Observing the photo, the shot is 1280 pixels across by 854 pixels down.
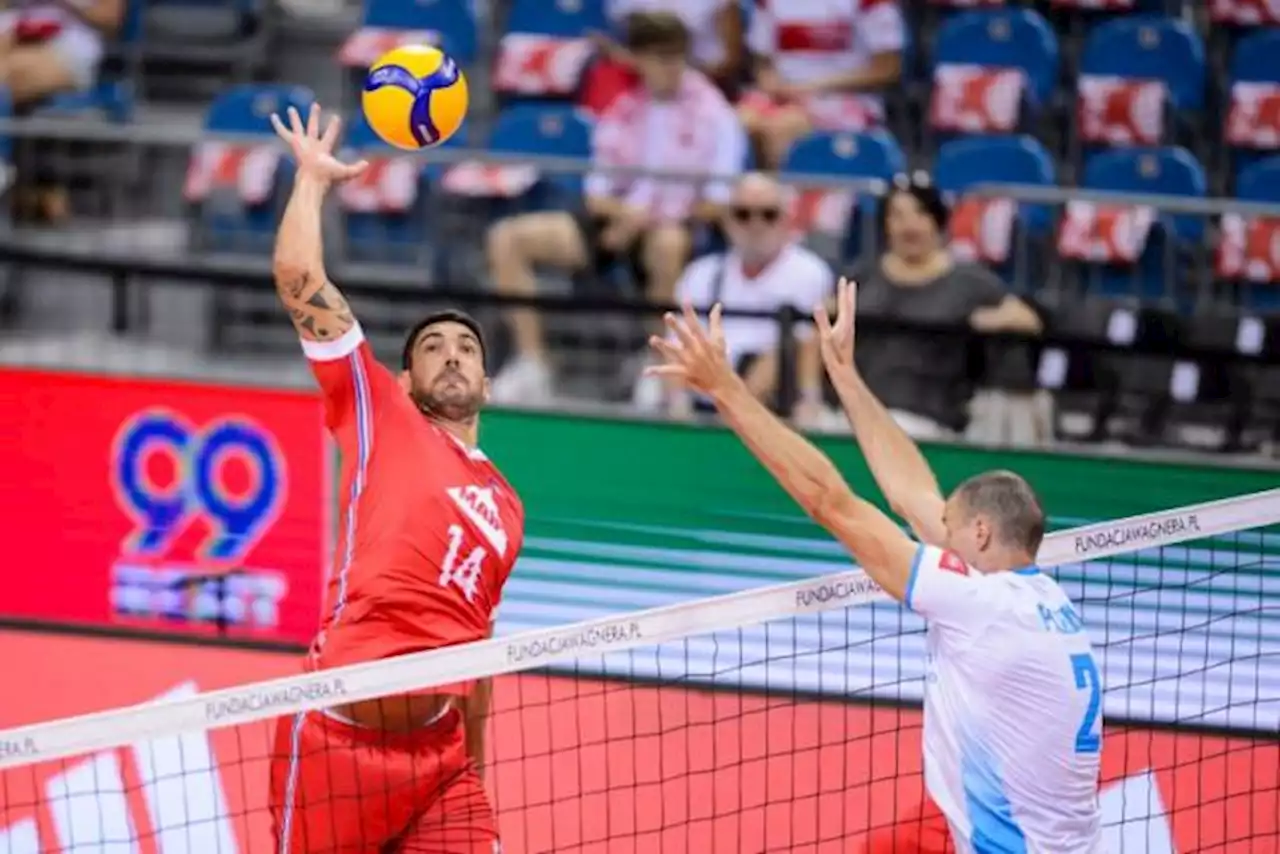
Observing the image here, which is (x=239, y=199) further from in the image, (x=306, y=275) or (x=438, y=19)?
(x=306, y=275)

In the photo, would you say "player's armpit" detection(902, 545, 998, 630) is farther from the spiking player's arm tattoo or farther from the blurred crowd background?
the blurred crowd background

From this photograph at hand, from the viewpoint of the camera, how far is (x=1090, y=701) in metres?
5.61

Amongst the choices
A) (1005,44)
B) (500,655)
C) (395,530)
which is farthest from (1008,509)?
(1005,44)

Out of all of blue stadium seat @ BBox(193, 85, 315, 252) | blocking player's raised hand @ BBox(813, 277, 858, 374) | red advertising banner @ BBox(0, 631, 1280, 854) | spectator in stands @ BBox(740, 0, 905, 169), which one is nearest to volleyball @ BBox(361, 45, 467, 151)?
blocking player's raised hand @ BBox(813, 277, 858, 374)

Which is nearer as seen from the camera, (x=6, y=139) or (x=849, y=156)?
(x=849, y=156)

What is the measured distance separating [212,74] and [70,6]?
99 centimetres

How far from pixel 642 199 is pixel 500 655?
20.1 feet

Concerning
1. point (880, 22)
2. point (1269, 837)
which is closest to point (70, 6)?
point (880, 22)

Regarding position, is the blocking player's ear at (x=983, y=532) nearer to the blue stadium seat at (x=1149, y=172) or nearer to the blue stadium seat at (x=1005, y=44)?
the blue stadium seat at (x=1149, y=172)

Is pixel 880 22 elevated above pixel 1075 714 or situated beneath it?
elevated above

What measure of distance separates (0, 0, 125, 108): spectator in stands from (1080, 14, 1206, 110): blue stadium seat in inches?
227

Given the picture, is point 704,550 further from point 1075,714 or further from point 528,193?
point 1075,714

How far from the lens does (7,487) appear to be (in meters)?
10.7

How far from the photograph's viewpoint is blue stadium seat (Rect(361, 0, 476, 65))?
13.4m
